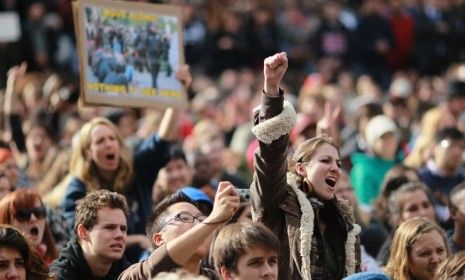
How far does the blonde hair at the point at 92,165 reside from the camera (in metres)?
9.34

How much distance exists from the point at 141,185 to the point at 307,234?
2849 mm

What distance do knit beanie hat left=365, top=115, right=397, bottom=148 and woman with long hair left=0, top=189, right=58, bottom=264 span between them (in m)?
4.22

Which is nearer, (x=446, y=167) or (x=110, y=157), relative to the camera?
(x=110, y=157)

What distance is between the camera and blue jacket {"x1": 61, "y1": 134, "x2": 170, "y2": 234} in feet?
30.2

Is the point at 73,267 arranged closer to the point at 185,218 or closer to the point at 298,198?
the point at 185,218

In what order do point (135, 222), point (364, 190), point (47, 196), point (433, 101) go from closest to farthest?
1. point (135, 222)
2. point (47, 196)
3. point (364, 190)
4. point (433, 101)

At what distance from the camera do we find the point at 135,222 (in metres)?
9.40

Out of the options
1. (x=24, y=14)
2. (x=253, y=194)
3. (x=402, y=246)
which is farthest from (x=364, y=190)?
(x=24, y=14)

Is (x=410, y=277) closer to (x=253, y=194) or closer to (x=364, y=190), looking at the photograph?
(x=253, y=194)

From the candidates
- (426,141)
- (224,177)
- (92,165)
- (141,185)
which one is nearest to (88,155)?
(92,165)

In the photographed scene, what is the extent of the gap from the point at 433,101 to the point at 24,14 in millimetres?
6053

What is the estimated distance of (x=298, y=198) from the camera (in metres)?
7.11

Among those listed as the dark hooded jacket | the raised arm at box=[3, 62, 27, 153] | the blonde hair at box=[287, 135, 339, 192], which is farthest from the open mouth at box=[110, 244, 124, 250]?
the raised arm at box=[3, 62, 27, 153]

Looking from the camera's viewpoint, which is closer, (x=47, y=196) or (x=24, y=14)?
(x=47, y=196)
